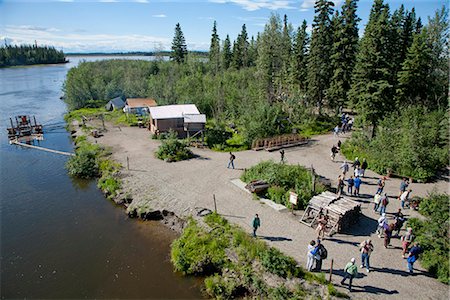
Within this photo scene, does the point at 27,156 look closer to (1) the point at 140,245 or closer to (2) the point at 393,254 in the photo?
(1) the point at 140,245

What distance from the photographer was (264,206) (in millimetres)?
19438

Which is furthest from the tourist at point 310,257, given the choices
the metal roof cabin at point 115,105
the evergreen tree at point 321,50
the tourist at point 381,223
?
the metal roof cabin at point 115,105

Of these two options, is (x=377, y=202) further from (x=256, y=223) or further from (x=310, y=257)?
(x=256, y=223)

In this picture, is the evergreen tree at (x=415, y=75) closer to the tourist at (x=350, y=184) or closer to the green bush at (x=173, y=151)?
the tourist at (x=350, y=184)

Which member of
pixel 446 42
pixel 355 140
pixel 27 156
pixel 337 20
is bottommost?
pixel 27 156

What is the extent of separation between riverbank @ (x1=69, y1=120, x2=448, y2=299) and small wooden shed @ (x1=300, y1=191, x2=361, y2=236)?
1.43 feet

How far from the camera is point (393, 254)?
49.2 feet

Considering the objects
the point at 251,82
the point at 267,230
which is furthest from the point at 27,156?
the point at 251,82

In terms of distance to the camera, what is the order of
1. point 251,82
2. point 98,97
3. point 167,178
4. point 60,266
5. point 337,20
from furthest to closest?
point 98,97 → point 251,82 → point 337,20 → point 167,178 → point 60,266

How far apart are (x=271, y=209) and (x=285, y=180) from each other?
261 centimetres

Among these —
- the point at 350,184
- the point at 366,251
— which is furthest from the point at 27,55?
the point at 366,251

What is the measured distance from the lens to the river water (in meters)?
14.6

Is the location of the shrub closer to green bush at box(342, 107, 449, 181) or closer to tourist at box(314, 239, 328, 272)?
tourist at box(314, 239, 328, 272)

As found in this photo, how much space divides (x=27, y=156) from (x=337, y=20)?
3747cm
